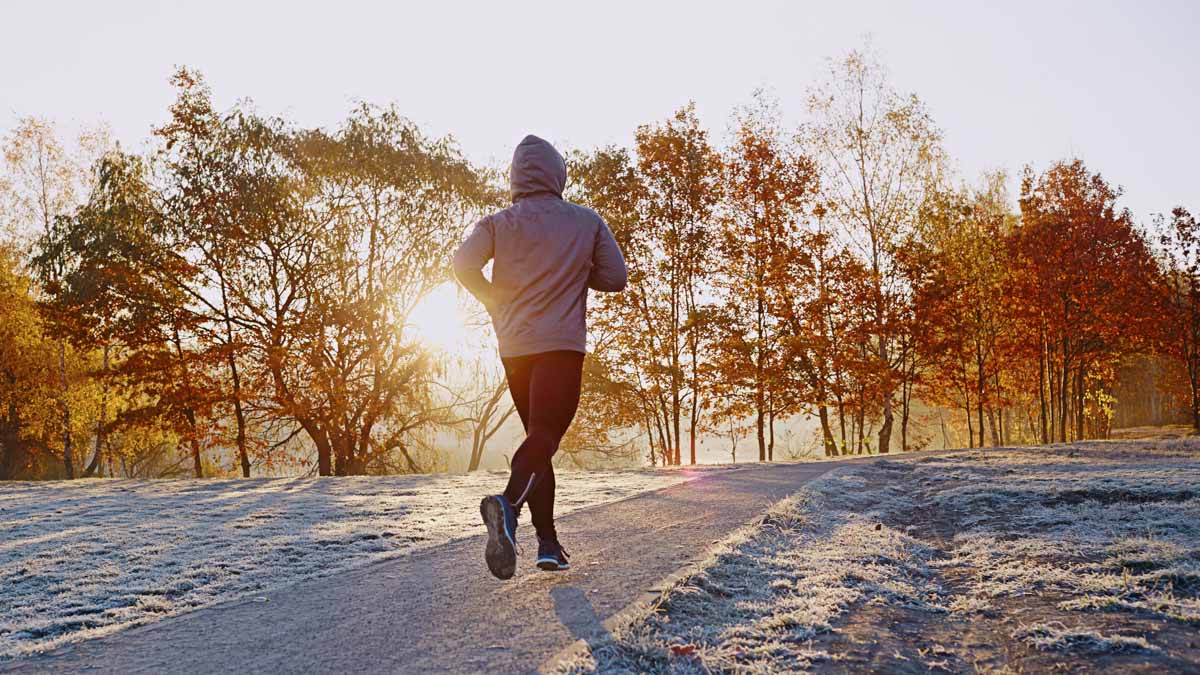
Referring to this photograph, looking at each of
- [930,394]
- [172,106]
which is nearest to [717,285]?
[930,394]

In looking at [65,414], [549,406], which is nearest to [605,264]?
[549,406]

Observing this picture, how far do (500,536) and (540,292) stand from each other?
3.94 feet

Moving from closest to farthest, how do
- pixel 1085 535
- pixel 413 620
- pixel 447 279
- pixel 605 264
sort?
pixel 413 620 < pixel 605 264 < pixel 1085 535 < pixel 447 279

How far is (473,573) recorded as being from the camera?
394cm

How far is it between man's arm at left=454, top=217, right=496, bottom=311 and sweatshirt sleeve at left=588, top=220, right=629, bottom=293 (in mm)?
539

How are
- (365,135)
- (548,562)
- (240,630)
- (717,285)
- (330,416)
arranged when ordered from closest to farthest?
1. (240,630)
2. (548,562)
3. (330,416)
4. (365,135)
5. (717,285)

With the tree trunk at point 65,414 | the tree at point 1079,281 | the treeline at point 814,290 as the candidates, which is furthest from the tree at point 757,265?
the tree trunk at point 65,414

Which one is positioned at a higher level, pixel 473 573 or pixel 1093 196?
pixel 1093 196

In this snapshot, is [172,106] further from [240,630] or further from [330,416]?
[240,630]

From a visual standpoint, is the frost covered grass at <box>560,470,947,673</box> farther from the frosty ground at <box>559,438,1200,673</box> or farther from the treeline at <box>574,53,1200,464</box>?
the treeline at <box>574,53,1200,464</box>

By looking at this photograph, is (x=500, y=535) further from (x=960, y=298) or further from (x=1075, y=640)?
(x=960, y=298)

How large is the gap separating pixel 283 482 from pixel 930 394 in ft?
70.2

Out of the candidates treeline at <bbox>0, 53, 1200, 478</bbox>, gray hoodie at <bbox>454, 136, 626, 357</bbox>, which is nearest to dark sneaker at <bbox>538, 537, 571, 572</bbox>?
gray hoodie at <bbox>454, 136, 626, 357</bbox>

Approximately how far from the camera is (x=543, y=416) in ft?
12.1
